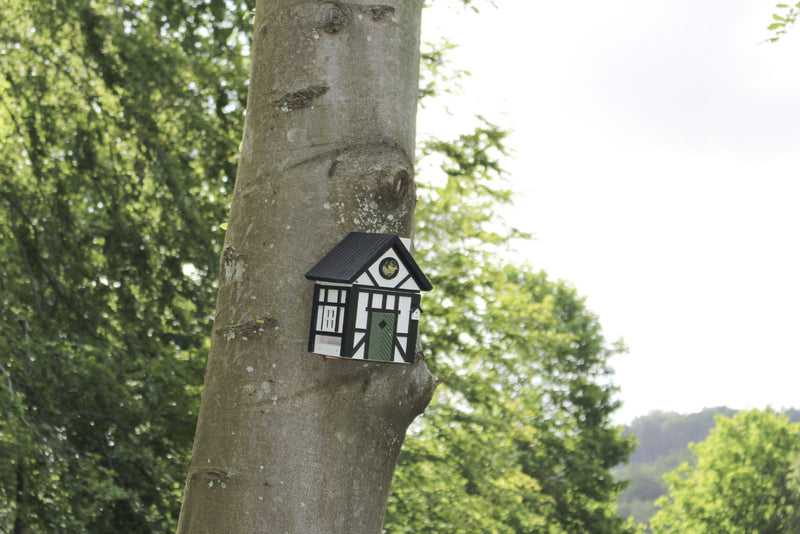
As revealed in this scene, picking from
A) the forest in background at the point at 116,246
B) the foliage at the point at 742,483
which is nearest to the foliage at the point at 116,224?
the forest in background at the point at 116,246

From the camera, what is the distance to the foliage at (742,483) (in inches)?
999

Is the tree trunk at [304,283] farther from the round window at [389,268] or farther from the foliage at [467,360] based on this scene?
the foliage at [467,360]

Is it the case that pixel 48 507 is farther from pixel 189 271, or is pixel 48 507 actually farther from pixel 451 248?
pixel 451 248

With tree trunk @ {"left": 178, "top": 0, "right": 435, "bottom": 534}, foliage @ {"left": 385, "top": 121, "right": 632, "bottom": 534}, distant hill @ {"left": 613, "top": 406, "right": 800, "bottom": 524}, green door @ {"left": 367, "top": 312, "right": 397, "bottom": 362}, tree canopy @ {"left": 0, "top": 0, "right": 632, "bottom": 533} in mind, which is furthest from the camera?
distant hill @ {"left": 613, "top": 406, "right": 800, "bottom": 524}


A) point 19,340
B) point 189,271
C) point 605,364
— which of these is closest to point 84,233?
point 189,271

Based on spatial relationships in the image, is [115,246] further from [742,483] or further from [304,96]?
[742,483]

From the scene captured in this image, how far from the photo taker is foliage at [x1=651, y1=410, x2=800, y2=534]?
25.4 metres

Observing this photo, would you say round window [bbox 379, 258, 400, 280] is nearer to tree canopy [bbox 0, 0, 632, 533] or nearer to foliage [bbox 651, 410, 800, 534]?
tree canopy [bbox 0, 0, 632, 533]

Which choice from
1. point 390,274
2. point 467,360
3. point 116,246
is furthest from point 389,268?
point 467,360

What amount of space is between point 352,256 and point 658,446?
111596 millimetres

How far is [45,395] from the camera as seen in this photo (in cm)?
585

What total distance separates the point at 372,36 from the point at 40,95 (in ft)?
19.7

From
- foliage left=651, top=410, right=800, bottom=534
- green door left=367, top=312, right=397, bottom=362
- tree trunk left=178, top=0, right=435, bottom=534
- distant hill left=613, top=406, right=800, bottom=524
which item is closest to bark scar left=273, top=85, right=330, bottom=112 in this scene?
tree trunk left=178, top=0, right=435, bottom=534

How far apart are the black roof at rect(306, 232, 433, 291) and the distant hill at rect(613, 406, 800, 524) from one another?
91876 mm
